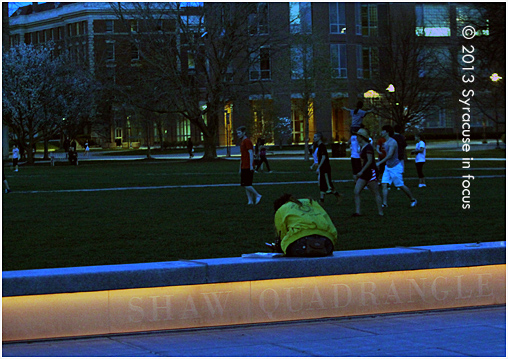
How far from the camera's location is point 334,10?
256 feet

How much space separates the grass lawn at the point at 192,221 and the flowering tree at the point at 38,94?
95.1ft

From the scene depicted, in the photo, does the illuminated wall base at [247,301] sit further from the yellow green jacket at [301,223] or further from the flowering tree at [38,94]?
the flowering tree at [38,94]

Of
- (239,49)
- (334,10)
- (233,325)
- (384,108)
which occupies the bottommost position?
(233,325)

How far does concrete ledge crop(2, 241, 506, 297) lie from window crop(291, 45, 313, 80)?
1637 inches

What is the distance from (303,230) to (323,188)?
10.4 metres

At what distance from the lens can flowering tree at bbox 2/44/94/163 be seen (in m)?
53.1

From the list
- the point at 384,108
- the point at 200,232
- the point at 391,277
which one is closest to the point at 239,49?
the point at 384,108

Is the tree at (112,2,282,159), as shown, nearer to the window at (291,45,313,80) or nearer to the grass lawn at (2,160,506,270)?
the window at (291,45,313,80)

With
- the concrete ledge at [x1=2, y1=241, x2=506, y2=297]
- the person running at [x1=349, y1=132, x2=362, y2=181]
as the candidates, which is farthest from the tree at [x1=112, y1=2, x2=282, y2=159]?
the concrete ledge at [x1=2, y1=241, x2=506, y2=297]

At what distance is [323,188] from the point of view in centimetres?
1852

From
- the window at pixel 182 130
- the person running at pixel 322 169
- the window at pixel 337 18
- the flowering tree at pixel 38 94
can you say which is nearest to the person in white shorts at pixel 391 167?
the person running at pixel 322 169

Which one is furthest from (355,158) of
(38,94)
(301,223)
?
(38,94)

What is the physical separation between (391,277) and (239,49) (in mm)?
40986

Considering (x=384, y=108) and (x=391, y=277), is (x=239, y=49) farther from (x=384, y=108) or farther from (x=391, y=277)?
(x=391, y=277)
